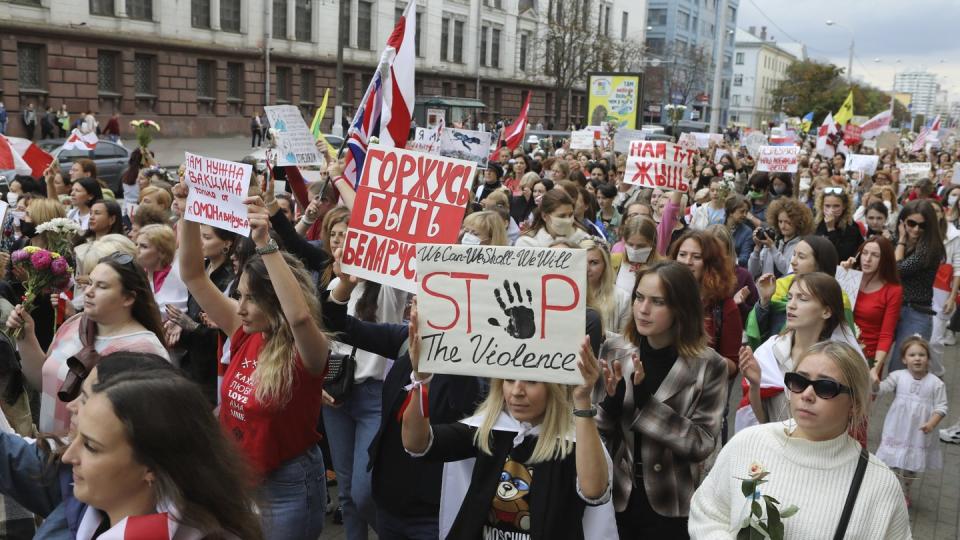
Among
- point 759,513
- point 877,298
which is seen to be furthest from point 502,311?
point 877,298

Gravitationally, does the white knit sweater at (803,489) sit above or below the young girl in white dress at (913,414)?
above

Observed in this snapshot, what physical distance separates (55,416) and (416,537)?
59.2 inches

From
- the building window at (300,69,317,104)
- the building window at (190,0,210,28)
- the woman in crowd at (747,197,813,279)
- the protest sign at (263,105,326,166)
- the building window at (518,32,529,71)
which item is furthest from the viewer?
the building window at (518,32,529,71)

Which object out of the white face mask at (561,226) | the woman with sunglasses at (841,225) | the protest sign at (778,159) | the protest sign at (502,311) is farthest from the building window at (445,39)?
the protest sign at (502,311)

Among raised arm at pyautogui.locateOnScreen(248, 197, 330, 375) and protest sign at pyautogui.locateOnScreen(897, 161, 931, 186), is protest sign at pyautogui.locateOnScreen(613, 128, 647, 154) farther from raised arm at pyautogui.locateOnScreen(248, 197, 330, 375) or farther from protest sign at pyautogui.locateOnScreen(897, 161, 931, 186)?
raised arm at pyautogui.locateOnScreen(248, 197, 330, 375)

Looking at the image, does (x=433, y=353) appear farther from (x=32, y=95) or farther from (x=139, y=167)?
(x=32, y=95)

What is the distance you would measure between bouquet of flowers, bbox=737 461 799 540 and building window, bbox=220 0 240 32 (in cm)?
3935

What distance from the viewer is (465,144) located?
467 inches

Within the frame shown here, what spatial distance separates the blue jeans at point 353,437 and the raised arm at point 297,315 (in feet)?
2.87

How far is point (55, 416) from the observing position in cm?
358

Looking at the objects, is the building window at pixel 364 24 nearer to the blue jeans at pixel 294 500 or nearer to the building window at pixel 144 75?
the building window at pixel 144 75

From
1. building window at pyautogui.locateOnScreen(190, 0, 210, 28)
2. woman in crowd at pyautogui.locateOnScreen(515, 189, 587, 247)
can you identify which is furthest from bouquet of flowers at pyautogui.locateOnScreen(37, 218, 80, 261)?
building window at pyautogui.locateOnScreen(190, 0, 210, 28)

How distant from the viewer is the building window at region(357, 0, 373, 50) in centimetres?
4647

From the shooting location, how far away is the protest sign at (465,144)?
38.5ft
